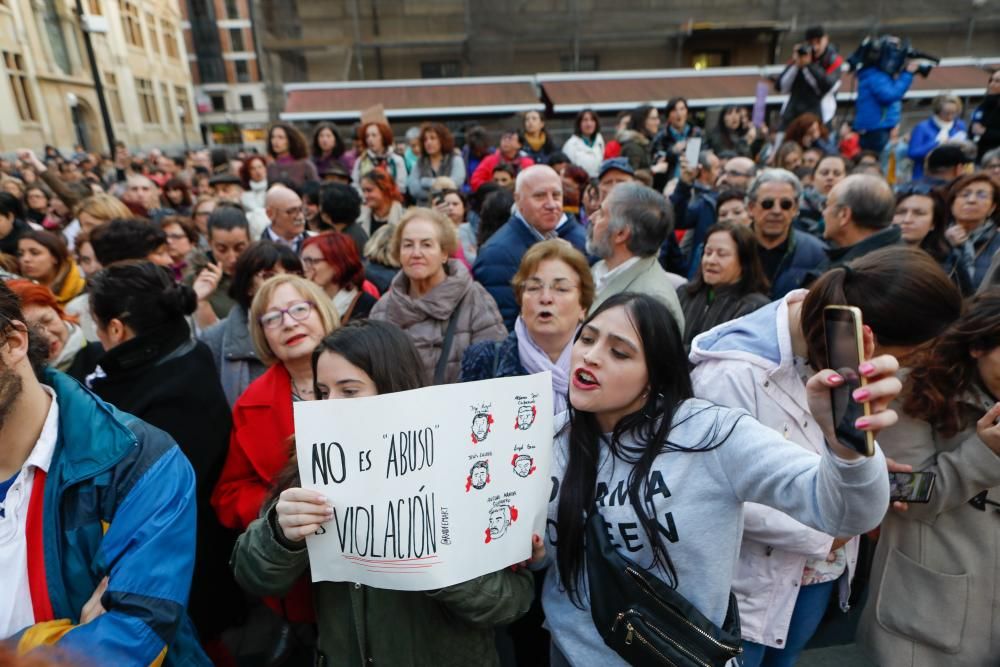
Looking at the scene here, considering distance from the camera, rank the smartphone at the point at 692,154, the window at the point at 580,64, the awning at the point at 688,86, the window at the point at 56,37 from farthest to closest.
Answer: the window at the point at 56,37, the window at the point at 580,64, the awning at the point at 688,86, the smartphone at the point at 692,154

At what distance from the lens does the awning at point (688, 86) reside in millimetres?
17750

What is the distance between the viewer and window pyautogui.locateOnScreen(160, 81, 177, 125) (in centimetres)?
4348

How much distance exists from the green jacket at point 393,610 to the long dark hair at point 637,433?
8.6 inches

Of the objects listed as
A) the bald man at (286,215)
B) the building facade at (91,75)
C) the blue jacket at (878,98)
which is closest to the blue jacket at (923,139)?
the blue jacket at (878,98)

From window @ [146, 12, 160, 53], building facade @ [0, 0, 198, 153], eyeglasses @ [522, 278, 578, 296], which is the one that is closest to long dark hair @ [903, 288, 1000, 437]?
eyeglasses @ [522, 278, 578, 296]

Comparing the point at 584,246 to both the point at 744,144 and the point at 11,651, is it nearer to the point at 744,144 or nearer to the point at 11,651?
the point at 11,651

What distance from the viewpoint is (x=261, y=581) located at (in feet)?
5.14

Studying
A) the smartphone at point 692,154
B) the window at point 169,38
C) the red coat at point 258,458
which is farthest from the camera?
the window at point 169,38

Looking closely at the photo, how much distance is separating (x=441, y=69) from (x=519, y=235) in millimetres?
21069

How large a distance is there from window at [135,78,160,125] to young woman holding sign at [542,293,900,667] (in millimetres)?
49519

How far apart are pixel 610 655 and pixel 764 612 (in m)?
0.62

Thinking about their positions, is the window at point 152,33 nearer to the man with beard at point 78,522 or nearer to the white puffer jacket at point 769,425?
the man with beard at point 78,522

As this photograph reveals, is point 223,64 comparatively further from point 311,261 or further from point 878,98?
point 311,261

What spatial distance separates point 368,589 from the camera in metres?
1.62
